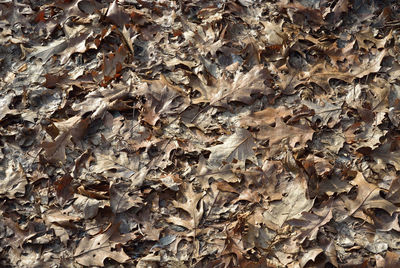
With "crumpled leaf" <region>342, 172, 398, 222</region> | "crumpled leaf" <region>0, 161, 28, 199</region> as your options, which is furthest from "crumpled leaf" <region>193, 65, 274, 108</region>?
"crumpled leaf" <region>0, 161, 28, 199</region>

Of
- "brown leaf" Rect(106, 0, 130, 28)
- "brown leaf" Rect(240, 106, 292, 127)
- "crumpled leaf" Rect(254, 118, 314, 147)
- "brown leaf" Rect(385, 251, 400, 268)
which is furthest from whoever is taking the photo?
"brown leaf" Rect(106, 0, 130, 28)

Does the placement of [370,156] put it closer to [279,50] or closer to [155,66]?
[279,50]

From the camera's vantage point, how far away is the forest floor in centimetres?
275

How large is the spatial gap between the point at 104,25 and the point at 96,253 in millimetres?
2391

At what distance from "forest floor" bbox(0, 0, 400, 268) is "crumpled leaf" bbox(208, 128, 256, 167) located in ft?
0.04

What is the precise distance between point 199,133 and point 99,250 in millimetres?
1188

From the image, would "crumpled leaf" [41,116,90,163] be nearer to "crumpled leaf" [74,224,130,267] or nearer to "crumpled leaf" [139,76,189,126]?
"crumpled leaf" [139,76,189,126]

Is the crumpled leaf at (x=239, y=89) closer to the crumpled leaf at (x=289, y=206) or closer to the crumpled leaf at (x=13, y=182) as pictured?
the crumpled leaf at (x=289, y=206)

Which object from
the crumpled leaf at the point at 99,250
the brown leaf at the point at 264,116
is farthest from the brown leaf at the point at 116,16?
the crumpled leaf at the point at 99,250

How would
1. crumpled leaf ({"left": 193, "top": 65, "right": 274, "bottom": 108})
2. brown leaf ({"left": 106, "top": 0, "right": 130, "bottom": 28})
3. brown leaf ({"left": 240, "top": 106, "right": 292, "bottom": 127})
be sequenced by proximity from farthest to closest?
brown leaf ({"left": 106, "top": 0, "right": 130, "bottom": 28})
crumpled leaf ({"left": 193, "top": 65, "right": 274, "bottom": 108})
brown leaf ({"left": 240, "top": 106, "right": 292, "bottom": 127})

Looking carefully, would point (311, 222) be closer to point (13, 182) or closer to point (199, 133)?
point (199, 133)

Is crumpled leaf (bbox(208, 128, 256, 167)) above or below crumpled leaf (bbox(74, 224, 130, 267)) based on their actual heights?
above

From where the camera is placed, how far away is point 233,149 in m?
3.13

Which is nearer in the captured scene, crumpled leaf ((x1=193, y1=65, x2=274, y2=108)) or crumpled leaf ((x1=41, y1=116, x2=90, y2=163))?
crumpled leaf ((x1=41, y1=116, x2=90, y2=163))
